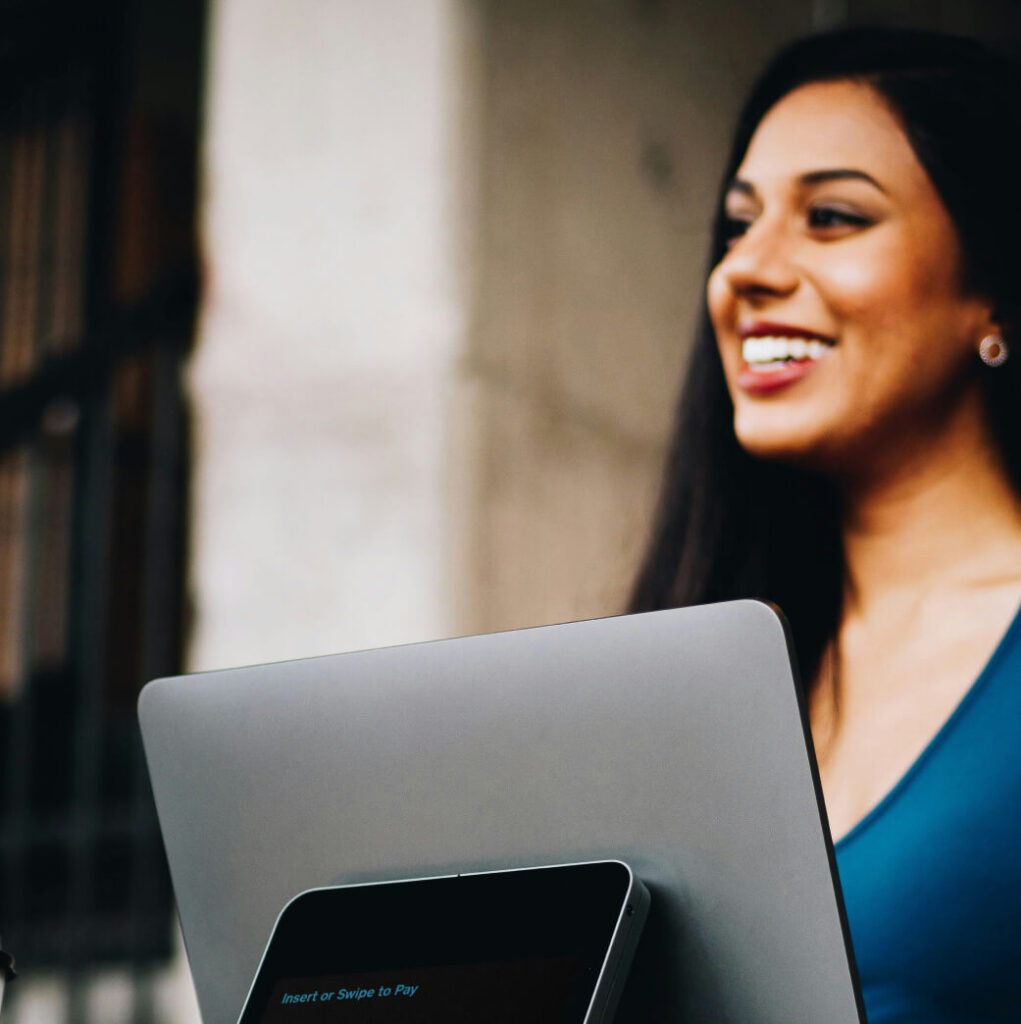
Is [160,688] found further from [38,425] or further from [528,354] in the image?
[38,425]

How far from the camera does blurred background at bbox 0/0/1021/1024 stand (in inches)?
106

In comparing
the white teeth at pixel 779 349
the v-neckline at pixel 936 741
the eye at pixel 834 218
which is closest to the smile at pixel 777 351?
the white teeth at pixel 779 349

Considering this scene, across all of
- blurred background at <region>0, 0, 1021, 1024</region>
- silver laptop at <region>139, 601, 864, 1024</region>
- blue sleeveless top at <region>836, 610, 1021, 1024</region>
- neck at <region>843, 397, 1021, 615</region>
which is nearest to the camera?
silver laptop at <region>139, 601, 864, 1024</region>

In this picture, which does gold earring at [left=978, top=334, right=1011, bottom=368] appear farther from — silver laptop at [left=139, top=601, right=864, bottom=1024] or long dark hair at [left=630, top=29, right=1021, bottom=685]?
silver laptop at [left=139, top=601, right=864, bottom=1024]

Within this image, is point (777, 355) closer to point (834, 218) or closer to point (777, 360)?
point (777, 360)

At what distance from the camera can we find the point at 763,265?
1563 millimetres

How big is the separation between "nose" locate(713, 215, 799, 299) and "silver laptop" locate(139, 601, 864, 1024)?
919mm

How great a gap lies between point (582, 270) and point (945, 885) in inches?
75.8

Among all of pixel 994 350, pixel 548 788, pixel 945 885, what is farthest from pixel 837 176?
pixel 548 788

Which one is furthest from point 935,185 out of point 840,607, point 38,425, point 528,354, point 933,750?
point 38,425

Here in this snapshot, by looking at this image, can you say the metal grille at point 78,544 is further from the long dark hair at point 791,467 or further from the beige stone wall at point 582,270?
the long dark hair at point 791,467

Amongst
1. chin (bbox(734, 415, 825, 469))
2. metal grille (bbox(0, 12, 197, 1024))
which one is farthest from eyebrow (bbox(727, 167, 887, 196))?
metal grille (bbox(0, 12, 197, 1024))

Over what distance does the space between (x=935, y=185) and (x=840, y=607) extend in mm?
496

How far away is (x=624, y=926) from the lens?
671mm
